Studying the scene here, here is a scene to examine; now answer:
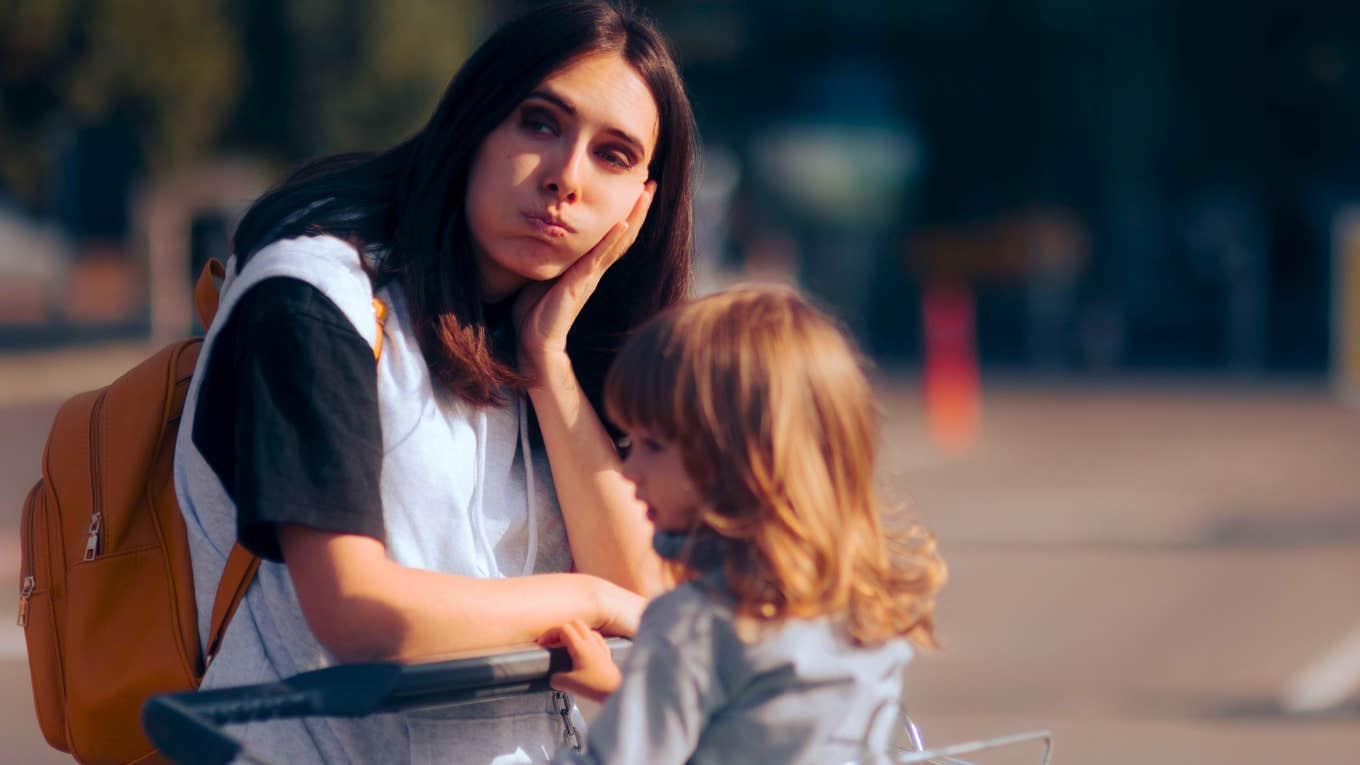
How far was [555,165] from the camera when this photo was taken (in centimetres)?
219

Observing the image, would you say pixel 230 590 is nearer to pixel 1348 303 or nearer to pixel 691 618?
pixel 691 618

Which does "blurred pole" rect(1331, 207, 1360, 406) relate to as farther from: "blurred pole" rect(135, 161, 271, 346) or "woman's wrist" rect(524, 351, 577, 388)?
"blurred pole" rect(135, 161, 271, 346)

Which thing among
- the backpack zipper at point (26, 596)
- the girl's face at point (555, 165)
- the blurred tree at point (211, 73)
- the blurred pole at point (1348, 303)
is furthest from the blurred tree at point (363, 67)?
the backpack zipper at point (26, 596)

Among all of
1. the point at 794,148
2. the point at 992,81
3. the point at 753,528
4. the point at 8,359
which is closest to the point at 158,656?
the point at 753,528

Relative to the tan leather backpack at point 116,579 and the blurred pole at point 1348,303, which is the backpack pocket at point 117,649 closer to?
the tan leather backpack at point 116,579

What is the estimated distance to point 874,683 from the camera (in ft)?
6.15

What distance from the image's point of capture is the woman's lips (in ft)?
7.22

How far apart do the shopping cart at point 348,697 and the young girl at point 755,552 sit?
0.11 m

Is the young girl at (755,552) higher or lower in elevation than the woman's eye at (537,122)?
lower

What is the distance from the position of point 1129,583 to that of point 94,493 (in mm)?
8259

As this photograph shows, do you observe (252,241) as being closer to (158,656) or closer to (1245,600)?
(158,656)

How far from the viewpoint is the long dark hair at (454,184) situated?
83.0 inches

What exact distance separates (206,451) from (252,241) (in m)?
0.25

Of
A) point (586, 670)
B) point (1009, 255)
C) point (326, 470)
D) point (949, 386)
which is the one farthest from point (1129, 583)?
point (1009, 255)
